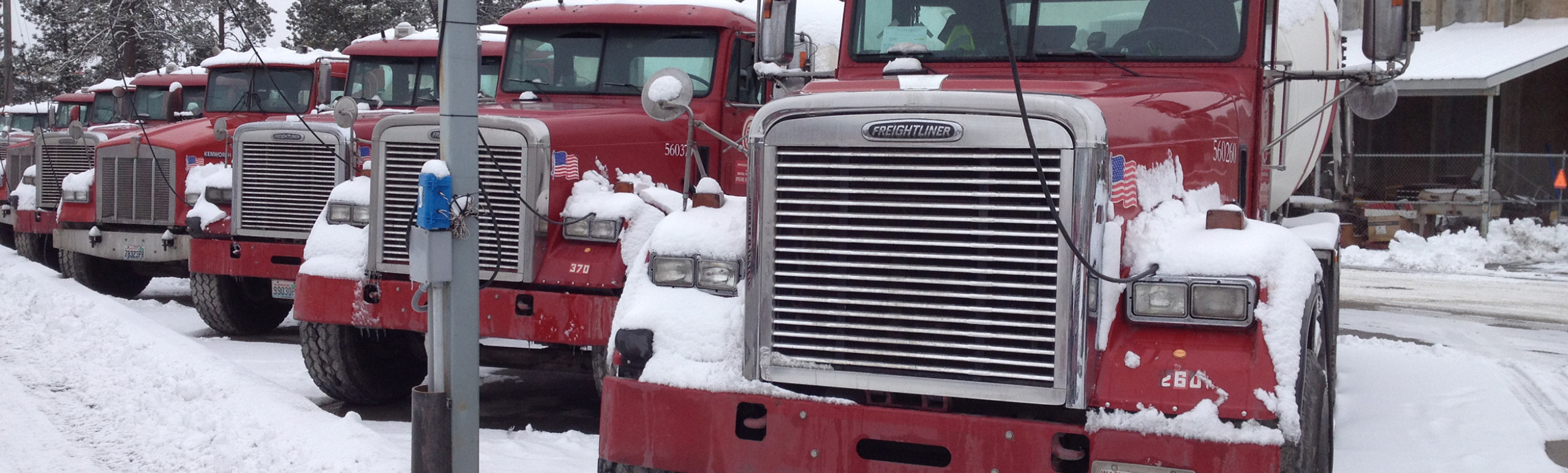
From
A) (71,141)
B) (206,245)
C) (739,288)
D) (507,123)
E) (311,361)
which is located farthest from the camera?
(71,141)

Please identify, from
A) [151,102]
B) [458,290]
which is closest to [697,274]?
[458,290]

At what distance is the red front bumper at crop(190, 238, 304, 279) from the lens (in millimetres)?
9812

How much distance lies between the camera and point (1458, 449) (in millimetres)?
6570

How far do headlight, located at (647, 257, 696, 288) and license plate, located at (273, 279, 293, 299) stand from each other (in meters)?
5.88

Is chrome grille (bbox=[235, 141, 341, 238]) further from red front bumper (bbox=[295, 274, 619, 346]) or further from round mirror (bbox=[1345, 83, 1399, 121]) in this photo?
round mirror (bbox=[1345, 83, 1399, 121])

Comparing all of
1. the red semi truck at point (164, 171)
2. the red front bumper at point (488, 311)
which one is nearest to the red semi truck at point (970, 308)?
the red front bumper at point (488, 311)

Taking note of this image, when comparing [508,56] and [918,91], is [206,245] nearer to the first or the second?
[508,56]

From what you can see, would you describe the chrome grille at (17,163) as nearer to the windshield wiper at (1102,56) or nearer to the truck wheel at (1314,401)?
the windshield wiper at (1102,56)

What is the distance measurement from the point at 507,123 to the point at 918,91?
3.49 metres

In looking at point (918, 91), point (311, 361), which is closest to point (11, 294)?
point (311, 361)

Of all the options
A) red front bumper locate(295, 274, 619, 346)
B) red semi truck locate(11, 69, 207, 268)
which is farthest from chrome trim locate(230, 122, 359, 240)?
red semi truck locate(11, 69, 207, 268)

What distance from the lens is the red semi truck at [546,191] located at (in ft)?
22.5

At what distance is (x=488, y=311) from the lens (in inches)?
272

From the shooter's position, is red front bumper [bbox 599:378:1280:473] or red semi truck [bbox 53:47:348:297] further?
red semi truck [bbox 53:47:348:297]
